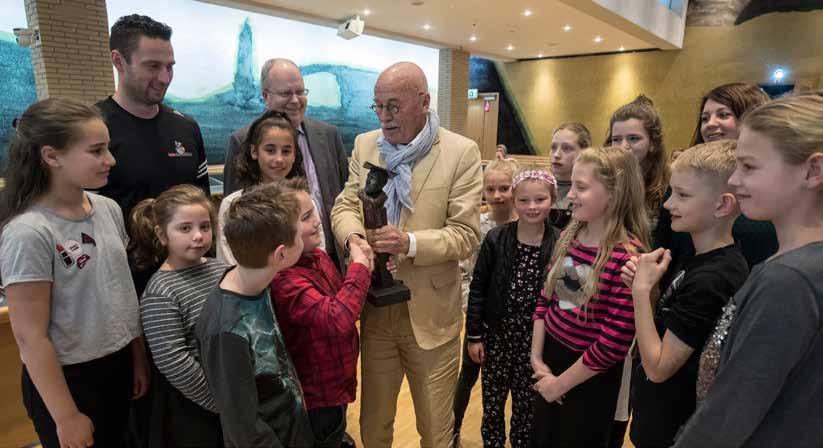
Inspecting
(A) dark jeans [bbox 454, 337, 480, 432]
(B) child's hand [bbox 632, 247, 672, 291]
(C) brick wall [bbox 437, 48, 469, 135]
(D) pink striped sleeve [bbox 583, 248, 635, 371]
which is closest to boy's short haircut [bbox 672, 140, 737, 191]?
(B) child's hand [bbox 632, 247, 672, 291]

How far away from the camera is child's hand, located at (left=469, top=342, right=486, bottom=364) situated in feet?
6.45

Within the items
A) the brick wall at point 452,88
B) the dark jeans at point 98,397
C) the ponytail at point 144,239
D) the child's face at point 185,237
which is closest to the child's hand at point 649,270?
the child's face at point 185,237

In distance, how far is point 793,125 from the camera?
838 millimetres

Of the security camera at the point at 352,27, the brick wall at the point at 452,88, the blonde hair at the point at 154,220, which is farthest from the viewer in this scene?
the brick wall at the point at 452,88

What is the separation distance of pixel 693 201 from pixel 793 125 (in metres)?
0.42

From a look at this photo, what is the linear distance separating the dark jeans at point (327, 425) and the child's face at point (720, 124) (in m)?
1.79

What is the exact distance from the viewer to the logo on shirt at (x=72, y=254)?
49.4 inches

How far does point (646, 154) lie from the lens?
6.57 ft

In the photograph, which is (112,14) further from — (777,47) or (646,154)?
(777,47)

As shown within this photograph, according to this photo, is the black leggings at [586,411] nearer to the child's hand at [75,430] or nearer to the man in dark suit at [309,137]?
the man in dark suit at [309,137]

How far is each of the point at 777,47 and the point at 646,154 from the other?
11.6 m

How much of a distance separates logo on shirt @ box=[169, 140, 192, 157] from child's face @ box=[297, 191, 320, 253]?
0.88 metres

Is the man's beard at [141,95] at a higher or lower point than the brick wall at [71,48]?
lower

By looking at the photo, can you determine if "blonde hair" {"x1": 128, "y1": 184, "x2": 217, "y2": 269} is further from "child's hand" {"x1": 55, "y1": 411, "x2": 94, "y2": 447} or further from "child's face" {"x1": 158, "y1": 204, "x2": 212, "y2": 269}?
"child's hand" {"x1": 55, "y1": 411, "x2": 94, "y2": 447}
